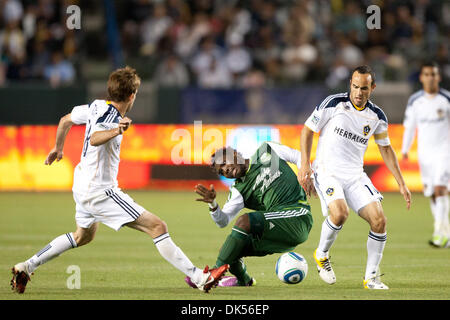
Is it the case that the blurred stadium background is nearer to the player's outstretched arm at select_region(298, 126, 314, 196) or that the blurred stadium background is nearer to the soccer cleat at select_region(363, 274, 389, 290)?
the player's outstretched arm at select_region(298, 126, 314, 196)

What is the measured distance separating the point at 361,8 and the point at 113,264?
13939 mm

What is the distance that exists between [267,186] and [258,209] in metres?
0.29

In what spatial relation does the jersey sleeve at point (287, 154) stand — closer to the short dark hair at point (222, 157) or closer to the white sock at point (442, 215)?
the short dark hair at point (222, 157)

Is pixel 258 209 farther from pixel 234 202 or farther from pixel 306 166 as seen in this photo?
pixel 306 166

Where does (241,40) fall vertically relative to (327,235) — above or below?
above

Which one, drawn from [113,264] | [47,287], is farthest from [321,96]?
[47,287]

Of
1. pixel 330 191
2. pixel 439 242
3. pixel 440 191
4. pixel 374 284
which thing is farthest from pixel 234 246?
pixel 440 191

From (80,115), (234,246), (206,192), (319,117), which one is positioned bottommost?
(234,246)

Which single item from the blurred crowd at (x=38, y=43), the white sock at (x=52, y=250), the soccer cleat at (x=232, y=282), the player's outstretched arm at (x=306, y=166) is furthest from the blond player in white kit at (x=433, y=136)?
the blurred crowd at (x=38, y=43)

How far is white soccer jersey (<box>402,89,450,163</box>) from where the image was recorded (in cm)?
1154

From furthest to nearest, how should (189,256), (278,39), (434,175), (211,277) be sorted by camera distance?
(278,39) → (434,175) → (189,256) → (211,277)

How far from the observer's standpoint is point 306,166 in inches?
309

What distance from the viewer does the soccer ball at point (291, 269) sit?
7.83m

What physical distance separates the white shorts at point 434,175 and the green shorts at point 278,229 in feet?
13.2
